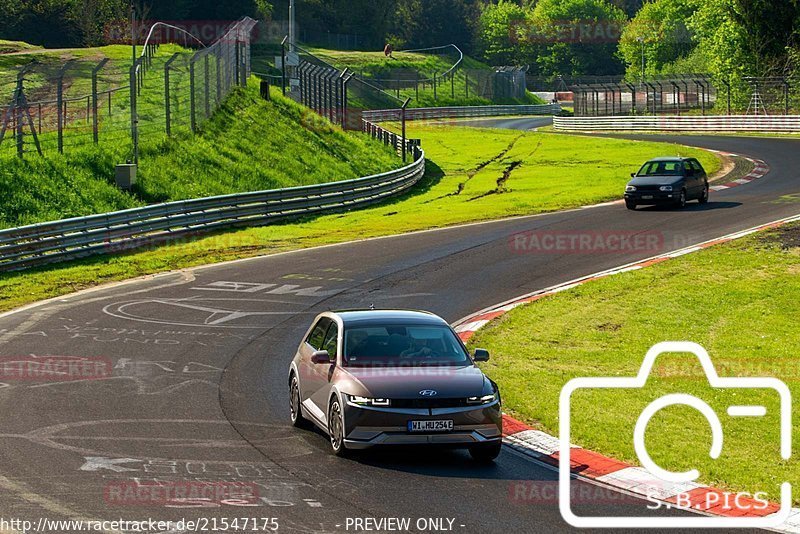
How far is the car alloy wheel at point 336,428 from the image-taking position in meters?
12.2

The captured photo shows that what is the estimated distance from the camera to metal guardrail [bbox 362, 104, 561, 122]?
308 feet

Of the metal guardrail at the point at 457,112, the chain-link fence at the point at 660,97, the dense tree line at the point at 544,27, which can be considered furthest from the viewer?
the metal guardrail at the point at 457,112

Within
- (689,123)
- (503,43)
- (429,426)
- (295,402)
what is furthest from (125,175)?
(503,43)

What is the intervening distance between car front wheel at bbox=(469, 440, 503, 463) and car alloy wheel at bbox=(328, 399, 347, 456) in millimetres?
1371

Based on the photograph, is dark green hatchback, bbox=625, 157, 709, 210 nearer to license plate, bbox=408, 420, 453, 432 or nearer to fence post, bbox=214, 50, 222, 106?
fence post, bbox=214, 50, 222, 106

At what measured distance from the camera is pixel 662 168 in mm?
36531

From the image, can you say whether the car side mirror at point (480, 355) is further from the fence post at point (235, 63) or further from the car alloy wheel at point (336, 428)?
the fence post at point (235, 63)

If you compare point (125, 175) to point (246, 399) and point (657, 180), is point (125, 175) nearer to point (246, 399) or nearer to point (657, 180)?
point (657, 180)

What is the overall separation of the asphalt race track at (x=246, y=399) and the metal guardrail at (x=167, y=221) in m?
3.78

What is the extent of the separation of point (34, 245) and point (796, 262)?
17878 mm

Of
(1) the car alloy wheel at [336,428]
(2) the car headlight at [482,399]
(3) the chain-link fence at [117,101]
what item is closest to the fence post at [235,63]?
(3) the chain-link fence at [117,101]

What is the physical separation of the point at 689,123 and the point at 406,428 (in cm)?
6851

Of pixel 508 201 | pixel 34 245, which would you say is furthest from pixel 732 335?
pixel 508 201

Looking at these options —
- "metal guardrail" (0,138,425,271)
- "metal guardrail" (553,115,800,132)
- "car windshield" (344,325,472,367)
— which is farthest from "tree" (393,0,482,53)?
"car windshield" (344,325,472,367)
